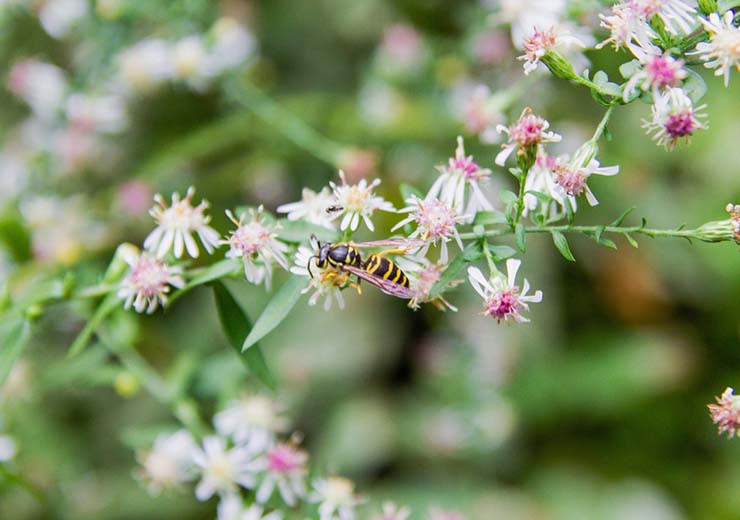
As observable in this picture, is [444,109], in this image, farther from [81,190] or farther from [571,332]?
[81,190]

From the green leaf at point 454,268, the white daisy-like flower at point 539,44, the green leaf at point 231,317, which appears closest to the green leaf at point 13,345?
the green leaf at point 231,317

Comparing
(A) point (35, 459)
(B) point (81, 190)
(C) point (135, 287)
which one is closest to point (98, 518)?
(A) point (35, 459)

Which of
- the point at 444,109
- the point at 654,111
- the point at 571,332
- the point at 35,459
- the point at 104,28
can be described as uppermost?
the point at 104,28

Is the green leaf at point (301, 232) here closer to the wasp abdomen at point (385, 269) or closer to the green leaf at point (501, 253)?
the wasp abdomen at point (385, 269)

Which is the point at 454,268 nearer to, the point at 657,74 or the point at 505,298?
the point at 505,298

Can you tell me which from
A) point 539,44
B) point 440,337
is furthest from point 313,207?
point 440,337

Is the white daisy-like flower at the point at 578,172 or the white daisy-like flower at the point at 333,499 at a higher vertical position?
the white daisy-like flower at the point at 578,172
